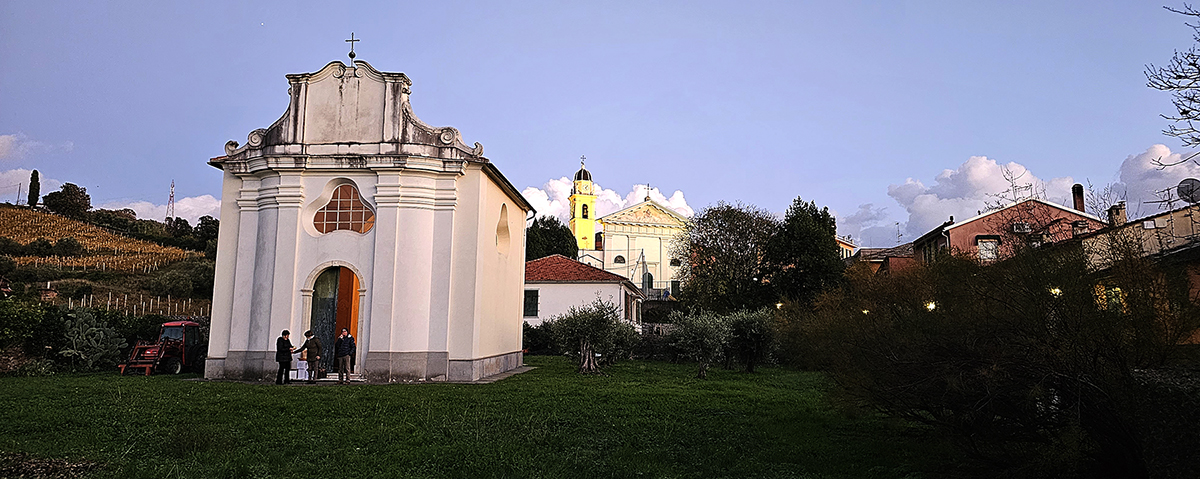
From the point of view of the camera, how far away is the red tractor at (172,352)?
61.8 ft

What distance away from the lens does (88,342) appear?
19547 mm

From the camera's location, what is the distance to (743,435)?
9.56 metres

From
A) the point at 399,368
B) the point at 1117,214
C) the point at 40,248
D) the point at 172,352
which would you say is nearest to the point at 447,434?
the point at 1117,214

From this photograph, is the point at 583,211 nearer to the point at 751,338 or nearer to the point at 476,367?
the point at 751,338

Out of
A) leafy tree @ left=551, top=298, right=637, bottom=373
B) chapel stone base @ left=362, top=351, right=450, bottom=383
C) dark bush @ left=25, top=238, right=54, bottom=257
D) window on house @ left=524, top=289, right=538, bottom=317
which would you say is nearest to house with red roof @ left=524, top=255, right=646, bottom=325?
window on house @ left=524, top=289, right=538, bottom=317

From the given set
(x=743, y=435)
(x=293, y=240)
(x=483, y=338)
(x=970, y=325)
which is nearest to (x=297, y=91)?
(x=293, y=240)

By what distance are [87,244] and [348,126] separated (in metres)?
43.4

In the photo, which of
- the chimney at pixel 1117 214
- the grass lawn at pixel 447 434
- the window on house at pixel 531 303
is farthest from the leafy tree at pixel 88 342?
the chimney at pixel 1117 214

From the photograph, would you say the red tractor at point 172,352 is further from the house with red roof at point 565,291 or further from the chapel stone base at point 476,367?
the house with red roof at point 565,291

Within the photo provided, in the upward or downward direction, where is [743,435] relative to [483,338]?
downward

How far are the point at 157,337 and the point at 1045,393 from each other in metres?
22.0

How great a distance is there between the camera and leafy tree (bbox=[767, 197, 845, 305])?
37.4 metres

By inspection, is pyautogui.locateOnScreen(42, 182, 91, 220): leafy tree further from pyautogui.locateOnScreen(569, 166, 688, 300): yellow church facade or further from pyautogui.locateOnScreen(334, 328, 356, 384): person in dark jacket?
pyautogui.locateOnScreen(334, 328, 356, 384): person in dark jacket

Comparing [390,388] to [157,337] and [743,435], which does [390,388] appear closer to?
[743,435]
